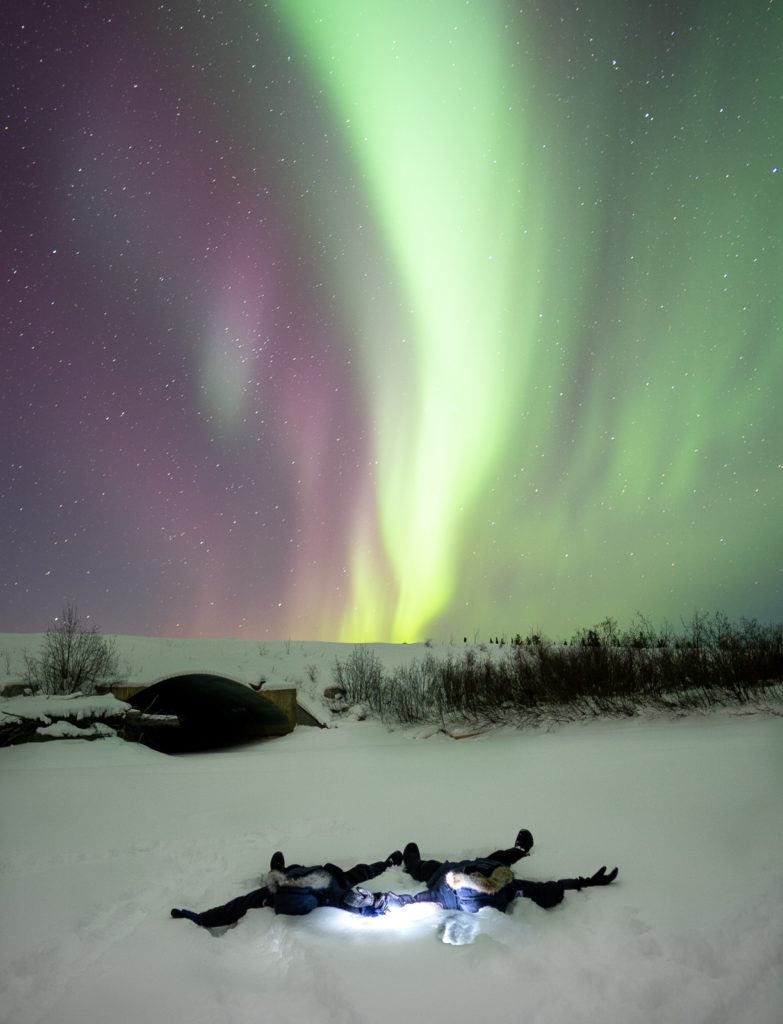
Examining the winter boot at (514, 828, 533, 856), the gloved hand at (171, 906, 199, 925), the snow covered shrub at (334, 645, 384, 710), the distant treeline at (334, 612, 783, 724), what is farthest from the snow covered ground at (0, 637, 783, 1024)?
the snow covered shrub at (334, 645, 384, 710)

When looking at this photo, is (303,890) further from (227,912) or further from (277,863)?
(227,912)

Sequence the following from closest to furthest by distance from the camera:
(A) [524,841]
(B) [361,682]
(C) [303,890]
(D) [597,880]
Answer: (C) [303,890] < (D) [597,880] < (A) [524,841] < (B) [361,682]

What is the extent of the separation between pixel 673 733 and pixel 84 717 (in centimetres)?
1303

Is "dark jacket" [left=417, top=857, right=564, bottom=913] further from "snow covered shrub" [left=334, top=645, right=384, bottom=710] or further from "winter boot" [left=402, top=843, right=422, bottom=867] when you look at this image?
"snow covered shrub" [left=334, top=645, right=384, bottom=710]

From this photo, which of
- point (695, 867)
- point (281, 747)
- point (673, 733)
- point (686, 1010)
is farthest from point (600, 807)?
point (281, 747)

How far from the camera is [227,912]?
3.77 m

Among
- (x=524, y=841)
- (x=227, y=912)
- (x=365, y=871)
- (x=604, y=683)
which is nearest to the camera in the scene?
(x=227, y=912)

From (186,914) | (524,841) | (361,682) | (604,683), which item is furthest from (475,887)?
(361,682)

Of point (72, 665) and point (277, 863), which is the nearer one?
point (277, 863)

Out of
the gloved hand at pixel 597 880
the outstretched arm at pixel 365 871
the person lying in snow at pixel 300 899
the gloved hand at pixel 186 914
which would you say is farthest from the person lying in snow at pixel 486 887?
the gloved hand at pixel 186 914

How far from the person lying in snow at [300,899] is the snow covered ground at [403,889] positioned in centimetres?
9

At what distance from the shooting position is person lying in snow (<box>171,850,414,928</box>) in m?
3.77

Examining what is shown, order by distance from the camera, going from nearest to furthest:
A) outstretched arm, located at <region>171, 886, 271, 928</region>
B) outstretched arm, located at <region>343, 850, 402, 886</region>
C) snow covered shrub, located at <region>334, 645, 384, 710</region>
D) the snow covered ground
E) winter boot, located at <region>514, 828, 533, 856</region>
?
the snow covered ground
outstretched arm, located at <region>171, 886, 271, 928</region>
outstretched arm, located at <region>343, 850, 402, 886</region>
winter boot, located at <region>514, 828, 533, 856</region>
snow covered shrub, located at <region>334, 645, 384, 710</region>

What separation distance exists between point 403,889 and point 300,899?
3.45ft
